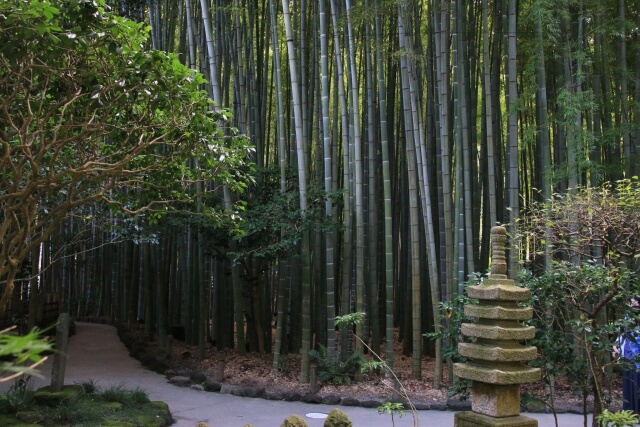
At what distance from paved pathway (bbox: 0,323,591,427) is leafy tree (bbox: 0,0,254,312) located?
2105mm

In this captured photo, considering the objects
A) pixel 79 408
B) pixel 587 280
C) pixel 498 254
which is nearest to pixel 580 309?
pixel 587 280

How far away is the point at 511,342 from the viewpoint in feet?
12.1

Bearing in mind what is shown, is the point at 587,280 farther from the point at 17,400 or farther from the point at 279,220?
the point at 17,400

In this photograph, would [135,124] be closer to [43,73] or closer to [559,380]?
[43,73]

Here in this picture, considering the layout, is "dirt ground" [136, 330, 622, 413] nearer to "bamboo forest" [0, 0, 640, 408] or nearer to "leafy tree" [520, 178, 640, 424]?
"bamboo forest" [0, 0, 640, 408]

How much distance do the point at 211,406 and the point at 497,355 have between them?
3505mm

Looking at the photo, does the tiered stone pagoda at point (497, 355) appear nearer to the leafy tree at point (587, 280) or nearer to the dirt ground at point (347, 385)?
the leafy tree at point (587, 280)

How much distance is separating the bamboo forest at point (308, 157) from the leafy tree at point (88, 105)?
0.8 inches

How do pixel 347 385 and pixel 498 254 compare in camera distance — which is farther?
pixel 347 385

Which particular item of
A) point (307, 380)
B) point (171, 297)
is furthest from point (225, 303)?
point (307, 380)

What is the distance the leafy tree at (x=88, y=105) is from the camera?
11.0 feet

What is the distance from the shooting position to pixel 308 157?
27.3ft

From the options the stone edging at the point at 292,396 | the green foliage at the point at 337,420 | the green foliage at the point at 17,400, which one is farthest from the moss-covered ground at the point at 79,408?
the green foliage at the point at 337,420

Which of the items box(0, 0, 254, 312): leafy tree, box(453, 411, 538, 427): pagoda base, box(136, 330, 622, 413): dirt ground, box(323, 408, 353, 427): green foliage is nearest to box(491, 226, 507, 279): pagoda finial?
box(453, 411, 538, 427): pagoda base
